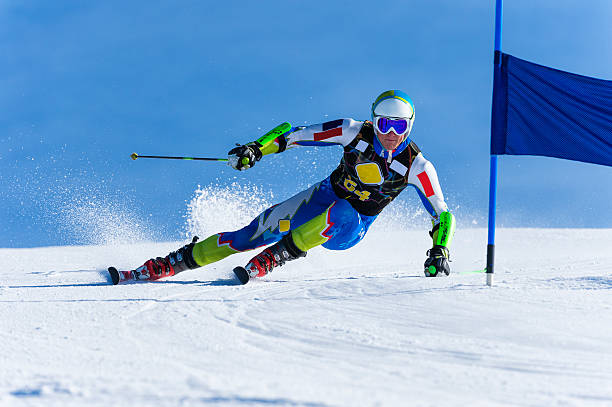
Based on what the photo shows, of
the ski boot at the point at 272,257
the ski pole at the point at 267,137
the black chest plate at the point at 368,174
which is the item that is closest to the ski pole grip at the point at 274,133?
the ski pole at the point at 267,137

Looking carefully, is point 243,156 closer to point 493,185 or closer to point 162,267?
point 162,267

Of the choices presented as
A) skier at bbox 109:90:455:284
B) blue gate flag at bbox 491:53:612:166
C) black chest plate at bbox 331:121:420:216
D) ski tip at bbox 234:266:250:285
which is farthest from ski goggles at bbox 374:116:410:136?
ski tip at bbox 234:266:250:285

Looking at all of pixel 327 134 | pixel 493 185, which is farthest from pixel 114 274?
pixel 493 185

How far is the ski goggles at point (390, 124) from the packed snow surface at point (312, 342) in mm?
1351

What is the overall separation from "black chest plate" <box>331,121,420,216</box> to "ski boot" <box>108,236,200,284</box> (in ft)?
5.16

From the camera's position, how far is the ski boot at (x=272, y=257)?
526 cm

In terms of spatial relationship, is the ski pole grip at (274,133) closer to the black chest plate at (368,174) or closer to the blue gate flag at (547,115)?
the black chest plate at (368,174)

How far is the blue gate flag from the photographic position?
16.4 ft

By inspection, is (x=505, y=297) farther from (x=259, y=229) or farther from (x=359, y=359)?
(x=259, y=229)

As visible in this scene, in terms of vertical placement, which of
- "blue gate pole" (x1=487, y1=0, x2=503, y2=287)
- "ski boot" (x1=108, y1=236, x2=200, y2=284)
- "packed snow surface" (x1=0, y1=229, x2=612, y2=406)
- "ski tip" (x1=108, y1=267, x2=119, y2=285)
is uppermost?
"blue gate pole" (x1=487, y1=0, x2=503, y2=287)

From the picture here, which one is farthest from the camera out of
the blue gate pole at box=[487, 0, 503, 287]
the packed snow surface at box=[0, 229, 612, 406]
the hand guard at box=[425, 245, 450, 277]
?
the hand guard at box=[425, 245, 450, 277]

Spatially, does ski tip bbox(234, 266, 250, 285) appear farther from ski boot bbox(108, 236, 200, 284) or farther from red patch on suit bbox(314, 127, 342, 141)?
red patch on suit bbox(314, 127, 342, 141)

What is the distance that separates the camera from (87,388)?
2.22 m

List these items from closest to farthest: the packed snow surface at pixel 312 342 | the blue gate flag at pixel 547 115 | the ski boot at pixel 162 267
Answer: the packed snow surface at pixel 312 342 → the blue gate flag at pixel 547 115 → the ski boot at pixel 162 267
